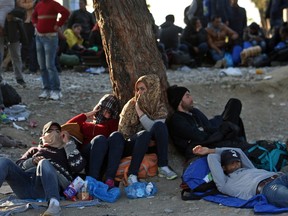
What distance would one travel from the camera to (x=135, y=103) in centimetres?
751

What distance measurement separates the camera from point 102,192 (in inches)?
262

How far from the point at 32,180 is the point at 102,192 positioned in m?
0.73

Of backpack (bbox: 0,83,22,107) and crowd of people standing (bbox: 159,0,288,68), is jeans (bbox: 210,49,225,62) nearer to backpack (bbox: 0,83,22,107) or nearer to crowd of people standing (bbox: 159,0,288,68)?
crowd of people standing (bbox: 159,0,288,68)

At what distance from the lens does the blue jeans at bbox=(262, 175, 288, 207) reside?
588 centimetres

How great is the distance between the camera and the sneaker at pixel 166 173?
23.7 ft

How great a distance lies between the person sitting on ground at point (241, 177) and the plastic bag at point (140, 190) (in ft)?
1.97

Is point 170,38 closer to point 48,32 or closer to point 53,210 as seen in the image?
point 48,32

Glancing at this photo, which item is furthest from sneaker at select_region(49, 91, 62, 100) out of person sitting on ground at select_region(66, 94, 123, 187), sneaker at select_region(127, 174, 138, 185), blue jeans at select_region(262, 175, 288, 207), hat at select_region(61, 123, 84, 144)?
blue jeans at select_region(262, 175, 288, 207)

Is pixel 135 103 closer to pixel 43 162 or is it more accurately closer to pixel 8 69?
pixel 43 162

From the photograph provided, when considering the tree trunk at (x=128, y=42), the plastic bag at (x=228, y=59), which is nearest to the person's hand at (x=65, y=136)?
the tree trunk at (x=128, y=42)

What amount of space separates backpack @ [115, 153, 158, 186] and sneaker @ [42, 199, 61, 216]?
1139mm

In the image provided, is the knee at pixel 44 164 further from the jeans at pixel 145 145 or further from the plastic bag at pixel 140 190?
the jeans at pixel 145 145

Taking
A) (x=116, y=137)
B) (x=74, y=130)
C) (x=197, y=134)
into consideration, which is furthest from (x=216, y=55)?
(x=116, y=137)

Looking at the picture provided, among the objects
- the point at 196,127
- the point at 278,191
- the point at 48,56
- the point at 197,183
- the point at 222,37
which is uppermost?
the point at 48,56
